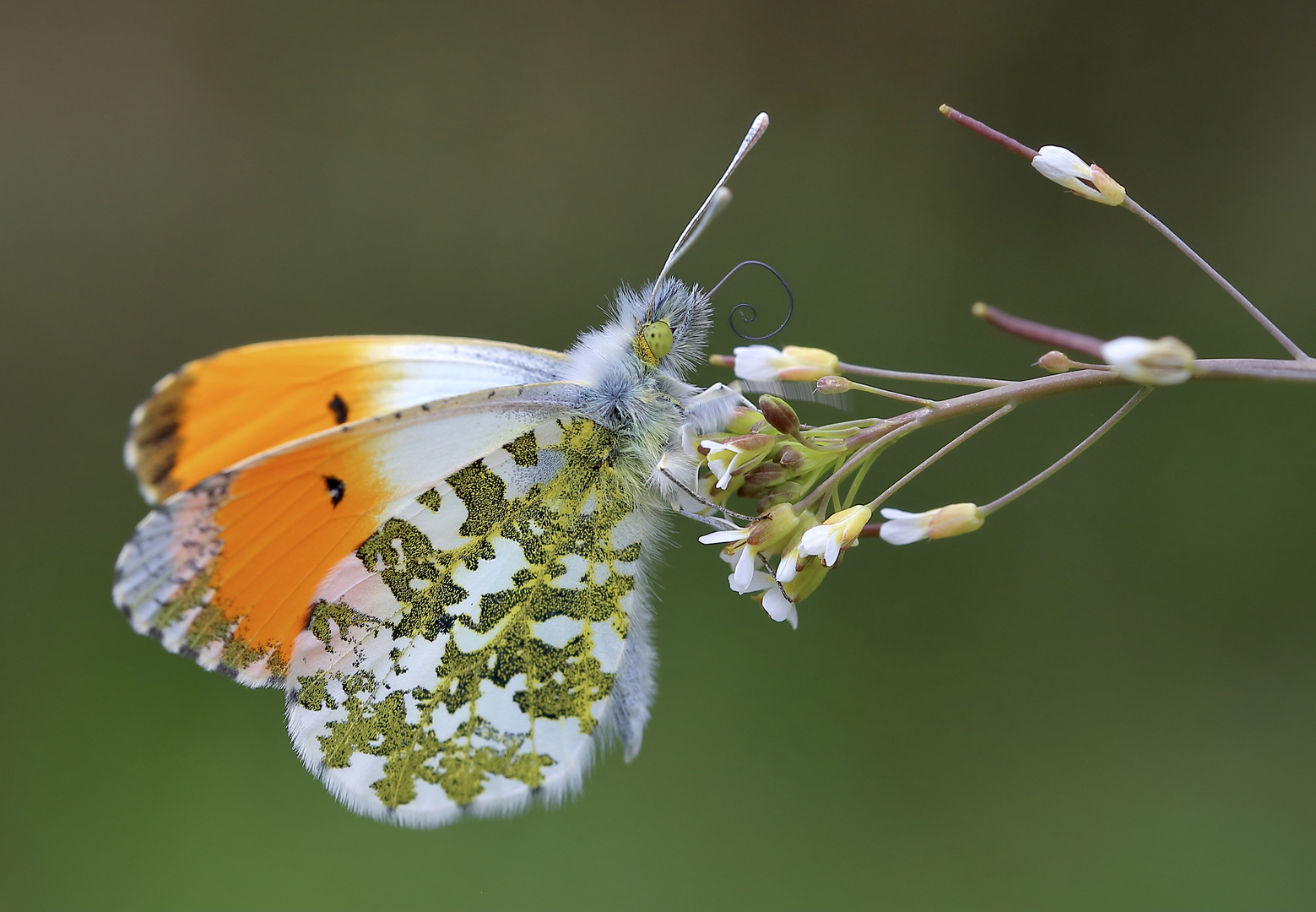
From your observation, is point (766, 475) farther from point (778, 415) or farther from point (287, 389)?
point (287, 389)

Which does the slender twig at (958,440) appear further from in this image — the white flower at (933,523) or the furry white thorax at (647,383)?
the furry white thorax at (647,383)

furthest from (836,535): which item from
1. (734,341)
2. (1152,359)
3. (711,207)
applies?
(734,341)

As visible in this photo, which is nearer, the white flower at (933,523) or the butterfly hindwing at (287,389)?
the white flower at (933,523)

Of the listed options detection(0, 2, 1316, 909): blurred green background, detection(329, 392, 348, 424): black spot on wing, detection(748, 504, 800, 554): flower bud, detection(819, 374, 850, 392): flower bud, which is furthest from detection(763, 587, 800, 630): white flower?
detection(0, 2, 1316, 909): blurred green background

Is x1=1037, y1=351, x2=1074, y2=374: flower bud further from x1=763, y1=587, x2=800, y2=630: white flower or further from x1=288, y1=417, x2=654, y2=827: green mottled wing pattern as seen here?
x1=288, y1=417, x2=654, y2=827: green mottled wing pattern

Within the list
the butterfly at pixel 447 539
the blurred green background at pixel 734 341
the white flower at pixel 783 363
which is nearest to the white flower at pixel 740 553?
the butterfly at pixel 447 539
